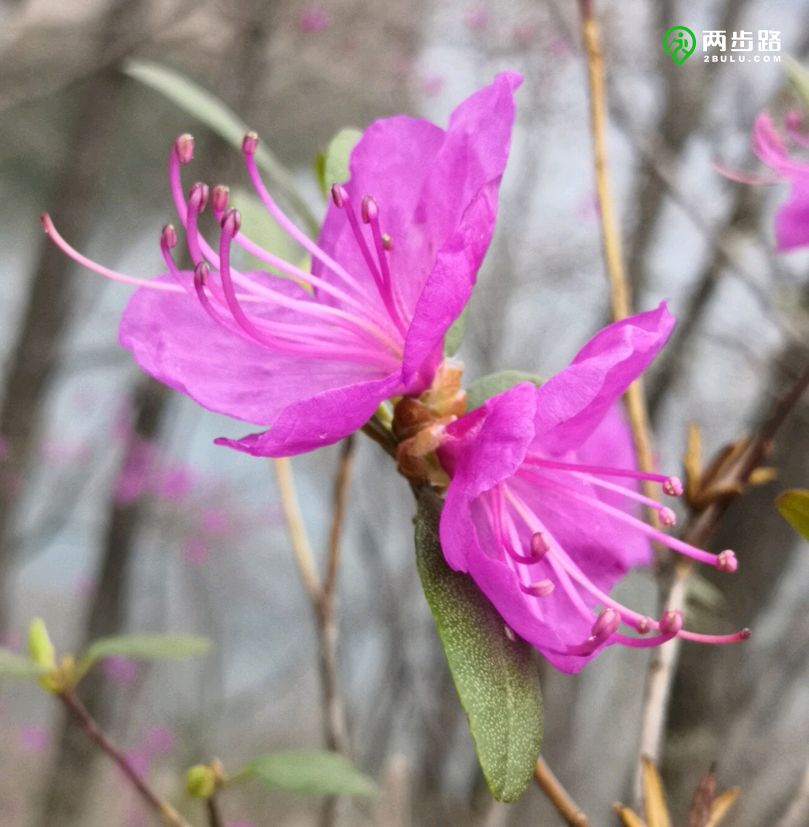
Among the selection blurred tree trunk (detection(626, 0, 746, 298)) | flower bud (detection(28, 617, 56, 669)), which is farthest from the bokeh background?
flower bud (detection(28, 617, 56, 669))

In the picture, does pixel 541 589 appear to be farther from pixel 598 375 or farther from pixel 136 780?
pixel 136 780

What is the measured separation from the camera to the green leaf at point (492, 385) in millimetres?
434

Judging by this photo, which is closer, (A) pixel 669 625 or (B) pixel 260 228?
(A) pixel 669 625

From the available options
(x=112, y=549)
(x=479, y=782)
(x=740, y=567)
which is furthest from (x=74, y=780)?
(x=740, y=567)

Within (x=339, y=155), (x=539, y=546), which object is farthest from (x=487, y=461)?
(x=339, y=155)

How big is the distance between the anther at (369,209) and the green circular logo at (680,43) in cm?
55

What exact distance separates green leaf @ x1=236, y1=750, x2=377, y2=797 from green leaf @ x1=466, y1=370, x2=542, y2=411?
1.16 ft

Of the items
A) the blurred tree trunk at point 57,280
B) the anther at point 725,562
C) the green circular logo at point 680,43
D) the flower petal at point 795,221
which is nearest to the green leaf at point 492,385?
the anther at point 725,562

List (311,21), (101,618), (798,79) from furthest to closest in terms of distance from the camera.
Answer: (101,618) → (311,21) → (798,79)

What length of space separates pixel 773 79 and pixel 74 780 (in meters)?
2.45

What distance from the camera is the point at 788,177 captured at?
2.06 feet

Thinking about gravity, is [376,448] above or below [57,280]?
below

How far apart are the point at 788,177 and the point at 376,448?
5.82ft

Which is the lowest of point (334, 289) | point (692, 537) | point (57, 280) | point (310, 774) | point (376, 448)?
point (376, 448)
